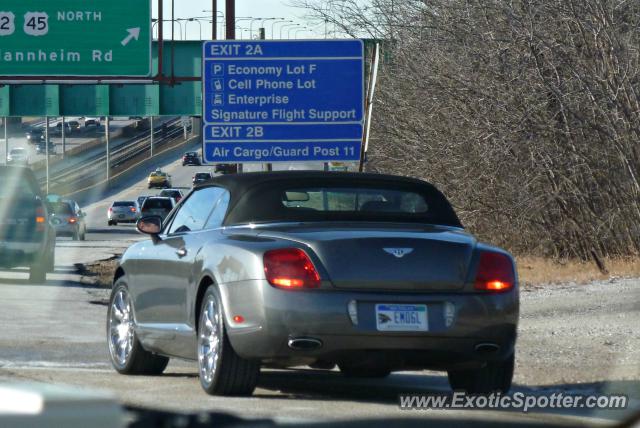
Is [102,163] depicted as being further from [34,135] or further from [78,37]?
[78,37]

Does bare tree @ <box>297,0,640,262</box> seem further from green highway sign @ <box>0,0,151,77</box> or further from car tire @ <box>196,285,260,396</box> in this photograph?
car tire @ <box>196,285,260,396</box>

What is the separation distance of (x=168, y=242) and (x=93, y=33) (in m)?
22.7

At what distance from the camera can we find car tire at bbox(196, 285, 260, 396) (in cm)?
752

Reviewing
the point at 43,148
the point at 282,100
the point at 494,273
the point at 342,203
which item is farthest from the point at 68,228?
the point at 43,148

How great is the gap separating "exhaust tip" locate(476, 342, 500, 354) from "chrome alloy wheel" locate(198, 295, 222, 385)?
4.75 ft

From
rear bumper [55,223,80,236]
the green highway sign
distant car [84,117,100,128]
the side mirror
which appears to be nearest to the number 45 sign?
the green highway sign

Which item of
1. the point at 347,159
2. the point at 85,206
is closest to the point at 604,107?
the point at 347,159

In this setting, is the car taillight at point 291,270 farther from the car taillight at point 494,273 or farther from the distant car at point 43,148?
the distant car at point 43,148

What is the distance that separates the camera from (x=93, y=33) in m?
31.0

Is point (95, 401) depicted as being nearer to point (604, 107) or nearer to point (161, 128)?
point (604, 107)

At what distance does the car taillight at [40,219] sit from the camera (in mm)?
22125

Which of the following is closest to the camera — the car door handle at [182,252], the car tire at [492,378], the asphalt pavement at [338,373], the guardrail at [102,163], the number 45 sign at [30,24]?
the asphalt pavement at [338,373]

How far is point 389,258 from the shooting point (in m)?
7.33

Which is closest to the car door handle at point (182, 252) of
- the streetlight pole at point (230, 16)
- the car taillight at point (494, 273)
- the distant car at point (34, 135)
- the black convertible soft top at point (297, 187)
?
the black convertible soft top at point (297, 187)
